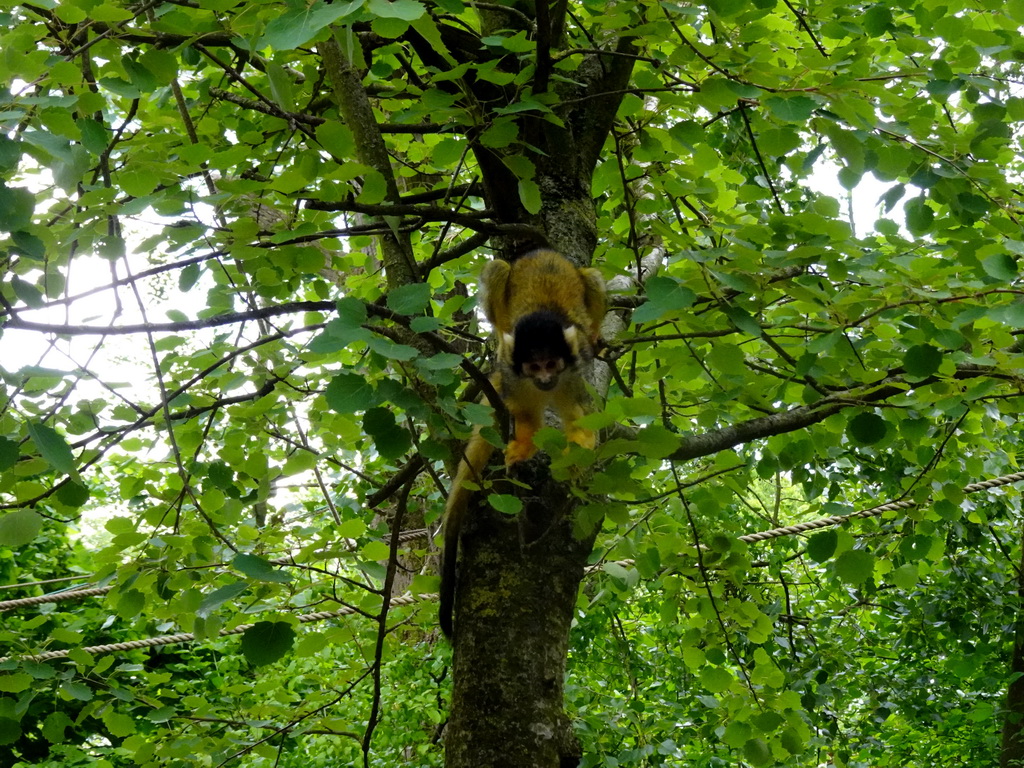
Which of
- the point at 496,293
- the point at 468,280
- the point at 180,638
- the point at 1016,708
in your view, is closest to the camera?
the point at 496,293

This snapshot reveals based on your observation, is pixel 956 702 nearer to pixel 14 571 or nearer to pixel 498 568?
pixel 498 568

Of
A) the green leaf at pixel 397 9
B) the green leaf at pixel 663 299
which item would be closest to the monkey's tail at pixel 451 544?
the green leaf at pixel 663 299

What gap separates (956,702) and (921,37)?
12.4 feet

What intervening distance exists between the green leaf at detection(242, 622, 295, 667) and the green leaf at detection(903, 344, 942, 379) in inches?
57.6

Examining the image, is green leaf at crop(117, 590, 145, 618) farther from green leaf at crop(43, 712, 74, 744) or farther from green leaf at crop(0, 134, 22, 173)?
green leaf at crop(0, 134, 22, 173)

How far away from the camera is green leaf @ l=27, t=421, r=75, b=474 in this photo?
156 centimetres

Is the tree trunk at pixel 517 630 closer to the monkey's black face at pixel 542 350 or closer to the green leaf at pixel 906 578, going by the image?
the monkey's black face at pixel 542 350

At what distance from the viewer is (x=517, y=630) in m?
2.10

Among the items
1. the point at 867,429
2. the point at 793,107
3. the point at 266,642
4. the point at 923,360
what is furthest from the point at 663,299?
the point at 266,642

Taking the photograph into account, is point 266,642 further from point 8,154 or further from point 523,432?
point 523,432

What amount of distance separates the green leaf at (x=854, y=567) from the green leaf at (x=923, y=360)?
28.9 inches

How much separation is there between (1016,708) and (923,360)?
406 cm

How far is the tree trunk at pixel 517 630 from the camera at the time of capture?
6.56 feet

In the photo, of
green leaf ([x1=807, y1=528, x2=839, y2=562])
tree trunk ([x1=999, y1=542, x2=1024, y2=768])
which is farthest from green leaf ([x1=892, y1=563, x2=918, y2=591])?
tree trunk ([x1=999, y1=542, x2=1024, y2=768])
